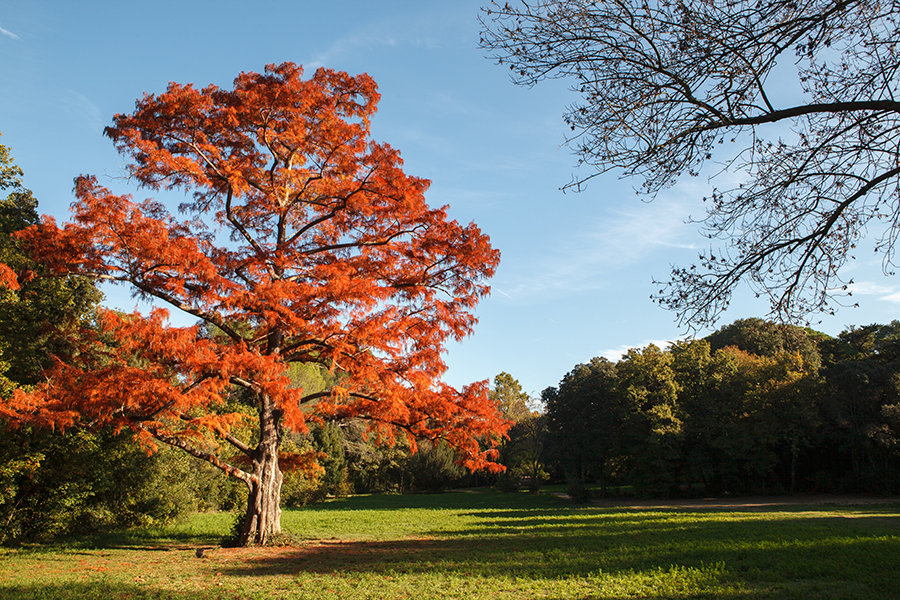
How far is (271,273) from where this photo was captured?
38.7 feet

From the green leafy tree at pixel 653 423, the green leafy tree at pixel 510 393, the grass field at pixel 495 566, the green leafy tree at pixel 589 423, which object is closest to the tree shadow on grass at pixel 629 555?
the grass field at pixel 495 566

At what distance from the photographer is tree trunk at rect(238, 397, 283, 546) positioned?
11359 millimetres

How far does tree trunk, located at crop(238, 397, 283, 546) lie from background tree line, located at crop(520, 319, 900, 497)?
21254mm

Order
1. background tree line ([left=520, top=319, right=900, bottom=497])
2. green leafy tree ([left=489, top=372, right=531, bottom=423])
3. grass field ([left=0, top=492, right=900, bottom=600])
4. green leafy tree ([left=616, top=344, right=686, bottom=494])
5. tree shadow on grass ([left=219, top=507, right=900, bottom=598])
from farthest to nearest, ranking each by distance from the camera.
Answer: green leafy tree ([left=489, top=372, right=531, bottom=423]) → green leafy tree ([left=616, top=344, right=686, bottom=494]) → background tree line ([left=520, top=319, right=900, bottom=497]) → tree shadow on grass ([left=219, top=507, right=900, bottom=598]) → grass field ([left=0, top=492, right=900, bottom=600])

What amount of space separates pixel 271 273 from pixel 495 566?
25.5 feet

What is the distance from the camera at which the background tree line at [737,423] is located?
90.6 feet

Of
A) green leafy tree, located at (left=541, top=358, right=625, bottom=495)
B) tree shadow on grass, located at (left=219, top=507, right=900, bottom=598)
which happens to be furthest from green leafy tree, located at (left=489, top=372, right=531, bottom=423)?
tree shadow on grass, located at (left=219, top=507, right=900, bottom=598)

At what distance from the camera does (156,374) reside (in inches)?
368

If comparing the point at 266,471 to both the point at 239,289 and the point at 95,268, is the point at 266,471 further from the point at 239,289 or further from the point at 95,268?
the point at 95,268

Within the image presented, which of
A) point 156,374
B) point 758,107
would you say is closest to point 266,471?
point 156,374

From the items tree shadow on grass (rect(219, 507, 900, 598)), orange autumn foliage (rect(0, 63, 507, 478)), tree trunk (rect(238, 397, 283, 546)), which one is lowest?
tree shadow on grass (rect(219, 507, 900, 598))

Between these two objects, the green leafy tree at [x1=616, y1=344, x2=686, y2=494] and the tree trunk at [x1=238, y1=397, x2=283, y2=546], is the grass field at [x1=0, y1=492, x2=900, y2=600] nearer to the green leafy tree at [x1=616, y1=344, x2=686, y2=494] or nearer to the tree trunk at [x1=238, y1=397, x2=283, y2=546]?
the tree trunk at [x1=238, y1=397, x2=283, y2=546]

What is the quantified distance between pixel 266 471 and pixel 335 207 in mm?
6453

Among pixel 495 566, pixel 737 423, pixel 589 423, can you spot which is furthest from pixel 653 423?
pixel 495 566
